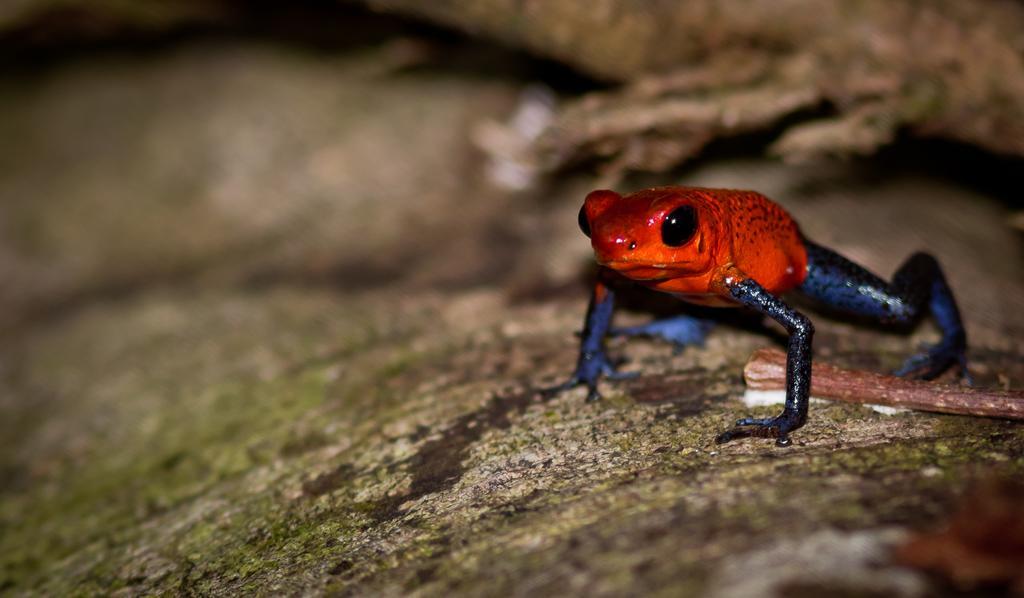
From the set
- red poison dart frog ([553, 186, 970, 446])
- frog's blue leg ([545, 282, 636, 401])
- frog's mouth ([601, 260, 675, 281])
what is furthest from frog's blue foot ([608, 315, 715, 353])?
frog's mouth ([601, 260, 675, 281])

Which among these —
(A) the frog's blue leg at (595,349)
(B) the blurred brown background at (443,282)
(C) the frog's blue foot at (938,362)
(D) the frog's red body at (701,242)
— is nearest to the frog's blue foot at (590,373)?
(A) the frog's blue leg at (595,349)

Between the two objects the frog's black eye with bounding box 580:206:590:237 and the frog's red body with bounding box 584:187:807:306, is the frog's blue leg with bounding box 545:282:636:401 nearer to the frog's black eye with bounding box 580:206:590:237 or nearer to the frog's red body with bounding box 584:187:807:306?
the frog's red body with bounding box 584:187:807:306

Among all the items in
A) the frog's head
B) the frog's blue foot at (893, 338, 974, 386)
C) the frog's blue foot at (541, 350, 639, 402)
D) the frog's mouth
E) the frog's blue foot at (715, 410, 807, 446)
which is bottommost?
the frog's blue foot at (893, 338, 974, 386)

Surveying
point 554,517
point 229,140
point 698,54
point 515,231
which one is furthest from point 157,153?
point 554,517

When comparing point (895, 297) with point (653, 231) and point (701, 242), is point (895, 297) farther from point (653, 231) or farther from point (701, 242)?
point (653, 231)

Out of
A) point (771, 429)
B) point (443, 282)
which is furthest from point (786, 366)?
point (443, 282)

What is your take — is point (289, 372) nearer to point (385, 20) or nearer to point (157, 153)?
point (385, 20)
